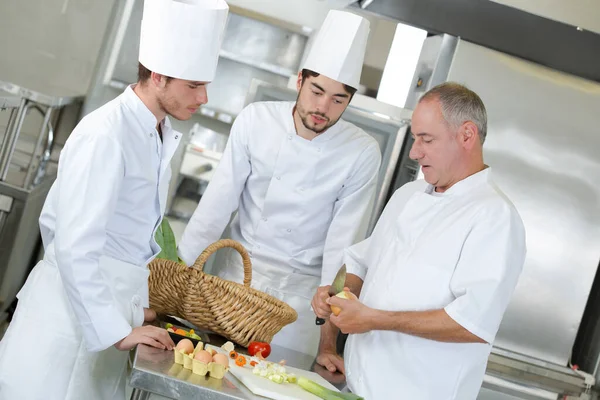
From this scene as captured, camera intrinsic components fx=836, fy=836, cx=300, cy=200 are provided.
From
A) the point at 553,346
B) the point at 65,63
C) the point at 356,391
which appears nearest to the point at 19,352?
the point at 356,391

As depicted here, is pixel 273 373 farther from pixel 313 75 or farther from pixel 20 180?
pixel 20 180

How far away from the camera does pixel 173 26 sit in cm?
189

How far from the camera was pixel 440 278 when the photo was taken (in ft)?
5.97

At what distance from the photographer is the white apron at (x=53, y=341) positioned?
175 centimetres

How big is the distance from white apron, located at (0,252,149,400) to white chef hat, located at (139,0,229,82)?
44cm

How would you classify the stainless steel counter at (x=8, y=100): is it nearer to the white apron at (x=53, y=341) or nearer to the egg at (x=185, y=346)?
the white apron at (x=53, y=341)

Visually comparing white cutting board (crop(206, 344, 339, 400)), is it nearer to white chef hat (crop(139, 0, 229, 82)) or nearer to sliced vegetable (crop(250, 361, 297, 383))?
sliced vegetable (crop(250, 361, 297, 383))

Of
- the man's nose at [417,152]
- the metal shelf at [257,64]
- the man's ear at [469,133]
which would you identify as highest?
the metal shelf at [257,64]

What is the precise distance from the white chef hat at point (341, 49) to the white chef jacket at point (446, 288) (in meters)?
0.74

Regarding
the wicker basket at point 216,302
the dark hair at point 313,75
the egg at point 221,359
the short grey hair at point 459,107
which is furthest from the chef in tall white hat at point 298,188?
the egg at point 221,359

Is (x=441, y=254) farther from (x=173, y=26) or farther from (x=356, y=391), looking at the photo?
(x=173, y=26)

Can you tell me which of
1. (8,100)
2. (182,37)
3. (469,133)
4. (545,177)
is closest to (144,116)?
(182,37)

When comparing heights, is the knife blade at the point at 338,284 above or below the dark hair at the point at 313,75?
below

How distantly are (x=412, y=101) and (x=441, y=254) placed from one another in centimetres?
204
